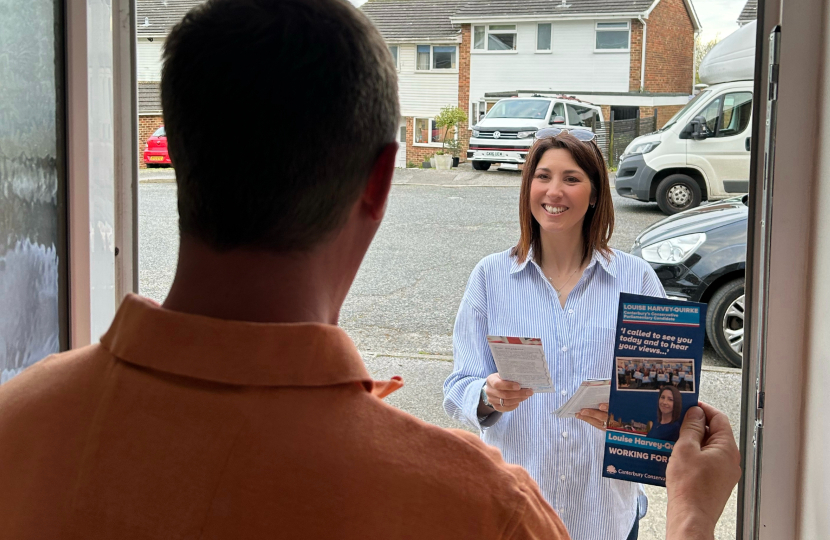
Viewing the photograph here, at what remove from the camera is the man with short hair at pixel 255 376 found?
60 cm

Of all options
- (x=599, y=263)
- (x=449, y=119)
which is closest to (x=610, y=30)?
(x=449, y=119)

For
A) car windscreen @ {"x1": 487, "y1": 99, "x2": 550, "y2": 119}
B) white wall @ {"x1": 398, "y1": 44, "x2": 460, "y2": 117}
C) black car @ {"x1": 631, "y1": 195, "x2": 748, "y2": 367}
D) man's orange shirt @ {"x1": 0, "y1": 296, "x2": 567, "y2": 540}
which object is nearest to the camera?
man's orange shirt @ {"x1": 0, "y1": 296, "x2": 567, "y2": 540}

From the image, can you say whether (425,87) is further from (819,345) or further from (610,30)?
(819,345)

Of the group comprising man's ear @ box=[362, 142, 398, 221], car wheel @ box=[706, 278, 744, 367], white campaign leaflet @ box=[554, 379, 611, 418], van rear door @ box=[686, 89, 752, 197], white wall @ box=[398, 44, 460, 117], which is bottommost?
car wheel @ box=[706, 278, 744, 367]

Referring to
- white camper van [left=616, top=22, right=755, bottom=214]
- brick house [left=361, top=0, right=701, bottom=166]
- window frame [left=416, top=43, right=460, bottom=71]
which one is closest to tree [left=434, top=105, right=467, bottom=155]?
brick house [left=361, top=0, right=701, bottom=166]

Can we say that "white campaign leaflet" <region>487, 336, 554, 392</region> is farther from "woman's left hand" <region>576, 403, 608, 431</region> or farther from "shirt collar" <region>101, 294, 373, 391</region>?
"shirt collar" <region>101, 294, 373, 391</region>

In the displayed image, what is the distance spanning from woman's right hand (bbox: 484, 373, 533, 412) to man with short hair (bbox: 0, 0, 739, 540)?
45.0 inches

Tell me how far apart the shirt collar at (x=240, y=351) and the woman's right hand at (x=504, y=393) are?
3.94ft

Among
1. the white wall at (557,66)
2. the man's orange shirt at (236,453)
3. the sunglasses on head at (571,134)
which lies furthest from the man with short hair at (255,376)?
the white wall at (557,66)

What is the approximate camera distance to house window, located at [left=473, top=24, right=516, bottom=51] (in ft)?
75.8

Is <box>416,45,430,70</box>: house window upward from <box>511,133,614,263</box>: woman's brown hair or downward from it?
upward

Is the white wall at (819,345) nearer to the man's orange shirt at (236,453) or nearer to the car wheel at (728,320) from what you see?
the man's orange shirt at (236,453)

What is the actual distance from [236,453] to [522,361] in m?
1.16

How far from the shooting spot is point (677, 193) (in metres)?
10.4
